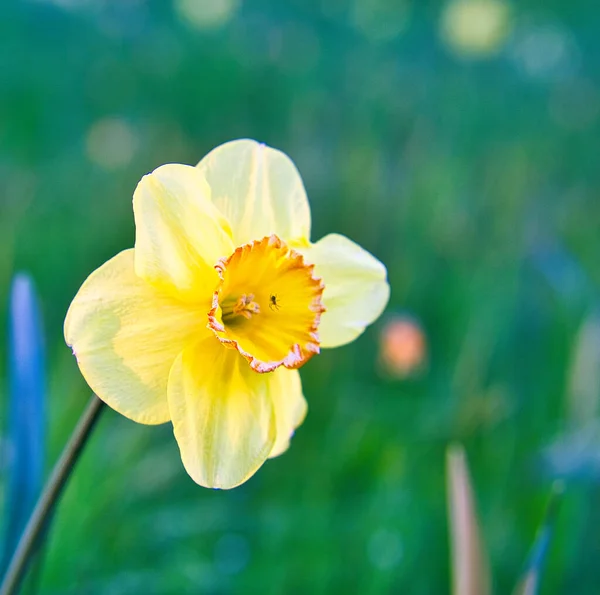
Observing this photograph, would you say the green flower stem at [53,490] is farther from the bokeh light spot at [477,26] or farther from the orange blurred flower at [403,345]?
the bokeh light spot at [477,26]

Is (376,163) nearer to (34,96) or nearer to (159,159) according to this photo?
(159,159)

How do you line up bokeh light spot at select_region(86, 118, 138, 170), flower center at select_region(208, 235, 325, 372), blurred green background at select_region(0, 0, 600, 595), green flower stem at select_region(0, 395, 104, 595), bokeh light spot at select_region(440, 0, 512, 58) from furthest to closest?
bokeh light spot at select_region(440, 0, 512, 58) < bokeh light spot at select_region(86, 118, 138, 170) < blurred green background at select_region(0, 0, 600, 595) < flower center at select_region(208, 235, 325, 372) < green flower stem at select_region(0, 395, 104, 595)

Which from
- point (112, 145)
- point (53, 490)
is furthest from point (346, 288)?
point (112, 145)

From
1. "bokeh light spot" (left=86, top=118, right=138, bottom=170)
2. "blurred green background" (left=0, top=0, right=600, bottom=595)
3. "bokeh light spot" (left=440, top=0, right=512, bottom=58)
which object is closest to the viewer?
"blurred green background" (left=0, top=0, right=600, bottom=595)

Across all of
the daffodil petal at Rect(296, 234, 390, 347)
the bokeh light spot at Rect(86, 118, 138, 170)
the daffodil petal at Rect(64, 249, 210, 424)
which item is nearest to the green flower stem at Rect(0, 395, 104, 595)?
the daffodil petal at Rect(64, 249, 210, 424)

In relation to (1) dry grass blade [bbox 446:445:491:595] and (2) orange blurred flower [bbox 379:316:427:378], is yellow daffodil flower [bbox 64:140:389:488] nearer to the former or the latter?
(1) dry grass blade [bbox 446:445:491:595]

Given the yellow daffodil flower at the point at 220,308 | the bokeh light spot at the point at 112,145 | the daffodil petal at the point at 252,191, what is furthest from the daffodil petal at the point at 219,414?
the bokeh light spot at the point at 112,145

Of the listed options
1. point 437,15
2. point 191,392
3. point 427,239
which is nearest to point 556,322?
point 427,239
